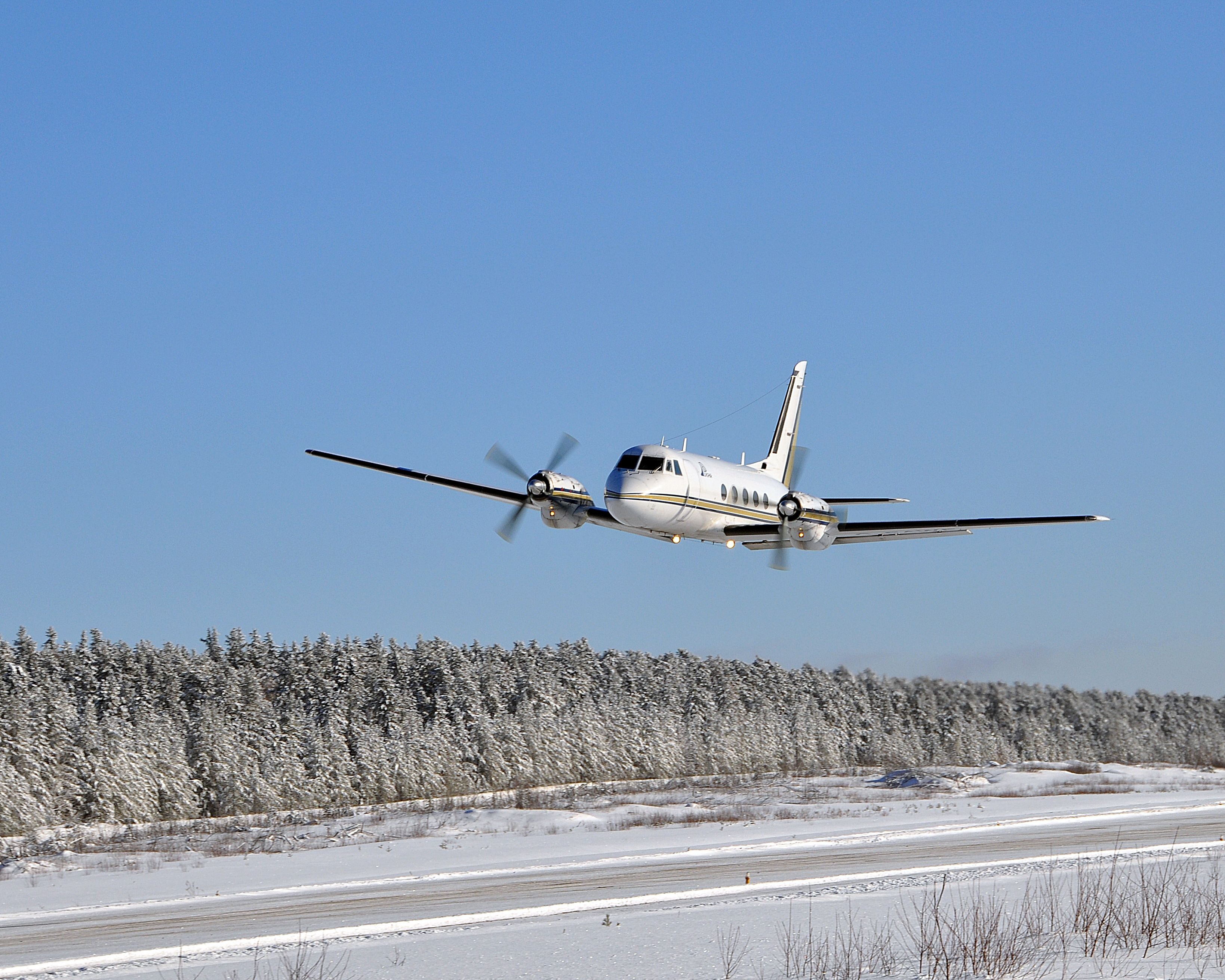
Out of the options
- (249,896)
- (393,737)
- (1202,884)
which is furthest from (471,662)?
(1202,884)

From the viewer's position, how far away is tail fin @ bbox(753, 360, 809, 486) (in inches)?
2072

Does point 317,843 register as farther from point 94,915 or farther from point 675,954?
point 675,954

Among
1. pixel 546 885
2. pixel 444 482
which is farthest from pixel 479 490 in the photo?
pixel 546 885

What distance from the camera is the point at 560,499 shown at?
40469 mm

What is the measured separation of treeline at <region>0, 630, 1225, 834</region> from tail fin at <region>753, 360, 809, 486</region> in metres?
20.8

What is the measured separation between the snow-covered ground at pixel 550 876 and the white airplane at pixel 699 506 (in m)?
8.91

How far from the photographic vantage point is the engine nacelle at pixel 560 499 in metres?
40.4

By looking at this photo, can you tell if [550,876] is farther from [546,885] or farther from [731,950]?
[731,950]

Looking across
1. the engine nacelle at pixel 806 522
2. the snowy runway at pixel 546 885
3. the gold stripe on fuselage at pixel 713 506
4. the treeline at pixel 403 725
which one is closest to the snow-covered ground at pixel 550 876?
the snowy runway at pixel 546 885

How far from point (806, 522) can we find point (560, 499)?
804 centimetres

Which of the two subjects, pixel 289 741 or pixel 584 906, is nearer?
pixel 584 906

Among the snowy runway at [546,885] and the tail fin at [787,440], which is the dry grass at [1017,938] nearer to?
the snowy runway at [546,885]

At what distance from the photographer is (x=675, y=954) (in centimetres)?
1608

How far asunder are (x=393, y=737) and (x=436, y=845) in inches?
1063
